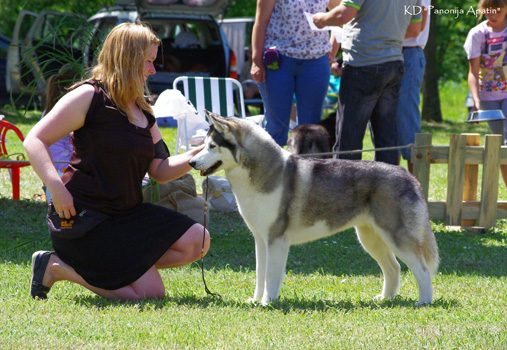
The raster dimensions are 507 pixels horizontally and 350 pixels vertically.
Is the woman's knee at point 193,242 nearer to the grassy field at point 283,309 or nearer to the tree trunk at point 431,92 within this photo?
the grassy field at point 283,309

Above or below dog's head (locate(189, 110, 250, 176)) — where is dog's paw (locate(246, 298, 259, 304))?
below

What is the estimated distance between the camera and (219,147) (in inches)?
138

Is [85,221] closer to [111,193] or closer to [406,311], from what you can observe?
[111,193]

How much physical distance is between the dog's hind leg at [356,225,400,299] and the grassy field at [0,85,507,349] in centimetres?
11

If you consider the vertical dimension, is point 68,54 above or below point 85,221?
above

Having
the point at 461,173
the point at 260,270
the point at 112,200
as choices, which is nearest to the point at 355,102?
the point at 461,173

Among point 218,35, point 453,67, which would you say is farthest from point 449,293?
point 453,67

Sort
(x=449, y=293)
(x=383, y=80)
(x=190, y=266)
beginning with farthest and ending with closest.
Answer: (x=383, y=80) → (x=190, y=266) → (x=449, y=293)

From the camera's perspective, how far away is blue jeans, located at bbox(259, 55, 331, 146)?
5.72 meters

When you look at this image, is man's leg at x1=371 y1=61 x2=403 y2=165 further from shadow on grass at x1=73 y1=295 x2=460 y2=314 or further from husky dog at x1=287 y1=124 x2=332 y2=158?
shadow on grass at x1=73 y1=295 x2=460 y2=314

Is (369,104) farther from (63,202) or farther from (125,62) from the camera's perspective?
(63,202)

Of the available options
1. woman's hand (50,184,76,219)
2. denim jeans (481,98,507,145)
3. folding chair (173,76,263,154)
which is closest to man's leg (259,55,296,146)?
folding chair (173,76,263,154)

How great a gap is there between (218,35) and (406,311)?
10235 mm

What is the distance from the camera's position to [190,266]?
462 centimetres
